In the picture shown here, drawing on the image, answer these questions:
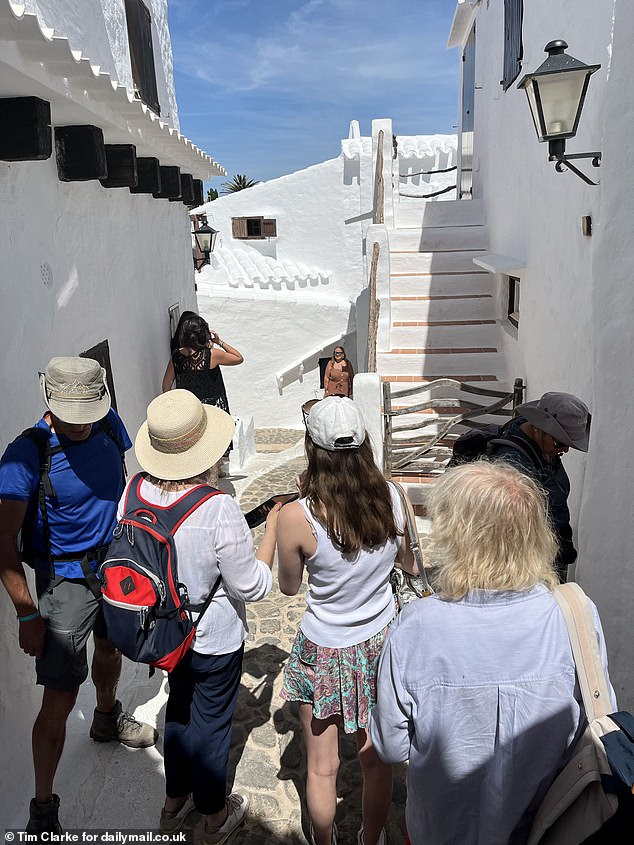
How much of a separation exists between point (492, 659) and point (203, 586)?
43.5 inches

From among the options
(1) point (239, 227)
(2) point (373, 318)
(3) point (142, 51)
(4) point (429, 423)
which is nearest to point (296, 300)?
(1) point (239, 227)

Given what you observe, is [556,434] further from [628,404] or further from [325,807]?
[325,807]

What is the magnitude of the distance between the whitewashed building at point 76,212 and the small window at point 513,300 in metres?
3.89

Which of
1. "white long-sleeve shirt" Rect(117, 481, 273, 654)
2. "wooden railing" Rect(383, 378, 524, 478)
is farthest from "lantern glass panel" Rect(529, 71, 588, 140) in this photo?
"wooden railing" Rect(383, 378, 524, 478)

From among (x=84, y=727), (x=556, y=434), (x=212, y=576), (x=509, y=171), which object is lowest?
(x=84, y=727)

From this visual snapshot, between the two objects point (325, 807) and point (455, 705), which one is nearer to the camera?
point (455, 705)

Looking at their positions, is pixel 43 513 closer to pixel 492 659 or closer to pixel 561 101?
pixel 492 659

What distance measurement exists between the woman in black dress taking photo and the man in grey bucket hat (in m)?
3.56

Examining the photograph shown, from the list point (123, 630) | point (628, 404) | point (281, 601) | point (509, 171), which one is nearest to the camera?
point (123, 630)

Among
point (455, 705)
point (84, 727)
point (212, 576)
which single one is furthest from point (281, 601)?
point (455, 705)

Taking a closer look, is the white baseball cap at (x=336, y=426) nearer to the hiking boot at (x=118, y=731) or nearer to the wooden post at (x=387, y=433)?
the hiking boot at (x=118, y=731)

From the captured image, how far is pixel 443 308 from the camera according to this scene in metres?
8.17

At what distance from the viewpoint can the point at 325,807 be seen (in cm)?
241

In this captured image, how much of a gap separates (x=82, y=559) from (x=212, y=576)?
0.78 m
